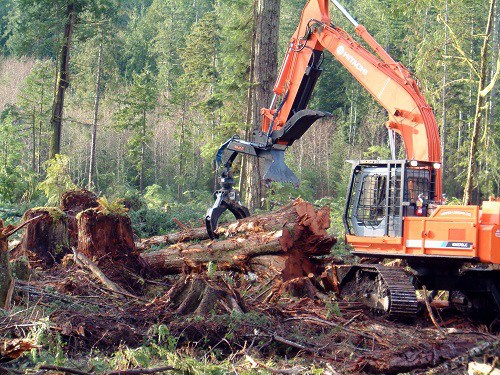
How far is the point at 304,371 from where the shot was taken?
21.7 ft

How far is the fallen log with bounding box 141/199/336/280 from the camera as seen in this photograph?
11180 millimetres

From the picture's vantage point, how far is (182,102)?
44.5 metres

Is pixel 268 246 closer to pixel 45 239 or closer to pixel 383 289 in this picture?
pixel 383 289

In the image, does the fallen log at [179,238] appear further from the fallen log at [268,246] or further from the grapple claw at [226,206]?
the fallen log at [268,246]

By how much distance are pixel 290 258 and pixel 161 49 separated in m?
54.0

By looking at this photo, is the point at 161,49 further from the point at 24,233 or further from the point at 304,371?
the point at 304,371

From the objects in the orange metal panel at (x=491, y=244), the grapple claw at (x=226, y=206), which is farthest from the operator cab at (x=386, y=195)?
the grapple claw at (x=226, y=206)

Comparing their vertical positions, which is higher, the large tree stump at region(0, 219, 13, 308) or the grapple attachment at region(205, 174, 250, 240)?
the grapple attachment at region(205, 174, 250, 240)

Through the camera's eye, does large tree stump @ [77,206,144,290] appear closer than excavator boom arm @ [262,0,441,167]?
Yes

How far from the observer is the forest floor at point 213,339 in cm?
601

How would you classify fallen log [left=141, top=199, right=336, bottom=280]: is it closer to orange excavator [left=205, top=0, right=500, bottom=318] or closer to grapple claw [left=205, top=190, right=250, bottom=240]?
orange excavator [left=205, top=0, right=500, bottom=318]

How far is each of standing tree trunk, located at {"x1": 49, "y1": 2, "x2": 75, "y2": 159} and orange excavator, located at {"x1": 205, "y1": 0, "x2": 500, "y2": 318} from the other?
13615 millimetres

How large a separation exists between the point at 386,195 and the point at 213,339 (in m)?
4.41

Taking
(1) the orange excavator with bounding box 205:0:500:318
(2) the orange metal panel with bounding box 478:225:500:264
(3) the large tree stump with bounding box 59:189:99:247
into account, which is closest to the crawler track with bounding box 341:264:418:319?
(1) the orange excavator with bounding box 205:0:500:318
